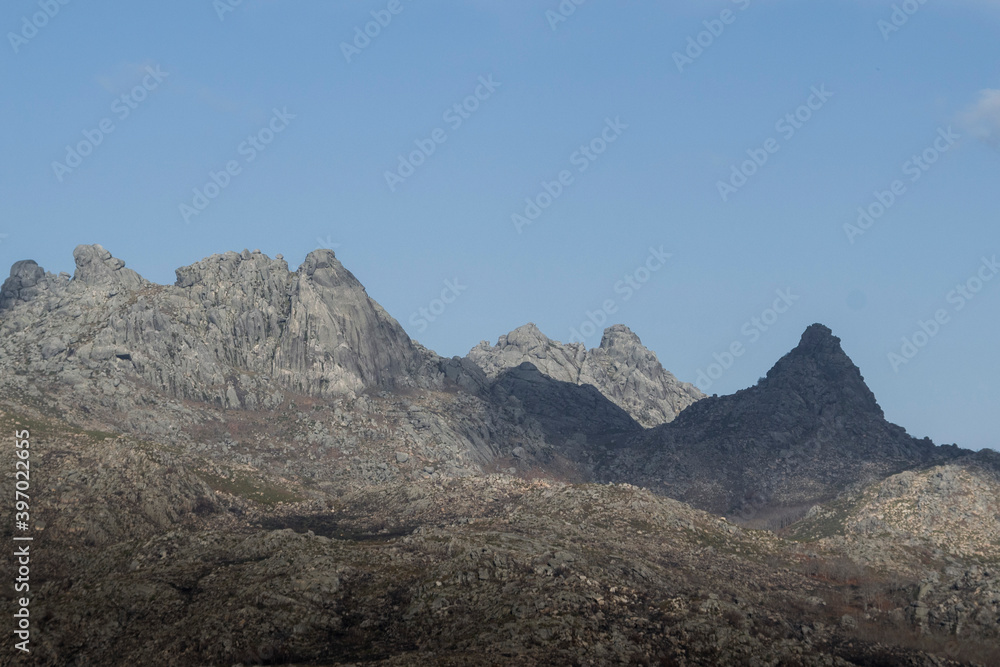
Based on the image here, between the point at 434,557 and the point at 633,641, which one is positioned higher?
the point at 434,557

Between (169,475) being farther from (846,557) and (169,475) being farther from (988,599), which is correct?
(988,599)

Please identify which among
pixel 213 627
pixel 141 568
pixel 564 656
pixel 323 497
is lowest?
pixel 564 656

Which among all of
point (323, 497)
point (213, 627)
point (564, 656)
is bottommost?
point (564, 656)

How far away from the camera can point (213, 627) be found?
106m

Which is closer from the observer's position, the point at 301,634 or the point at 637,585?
the point at 301,634

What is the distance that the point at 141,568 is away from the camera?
122 meters

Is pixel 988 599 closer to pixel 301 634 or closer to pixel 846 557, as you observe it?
pixel 846 557

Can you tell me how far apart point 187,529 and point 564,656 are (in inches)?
2477

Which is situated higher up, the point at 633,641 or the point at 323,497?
the point at 323,497

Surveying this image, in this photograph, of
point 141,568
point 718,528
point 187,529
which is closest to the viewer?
point 141,568

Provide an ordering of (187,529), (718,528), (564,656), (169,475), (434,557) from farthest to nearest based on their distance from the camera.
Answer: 1. (718,528)
2. (169,475)
3. (187,529)
4. (434,557)
5. (564,656)

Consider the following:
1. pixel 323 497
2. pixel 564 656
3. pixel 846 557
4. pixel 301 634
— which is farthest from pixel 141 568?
pixel 846 557

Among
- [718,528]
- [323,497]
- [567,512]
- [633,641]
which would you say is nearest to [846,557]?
[718,528]

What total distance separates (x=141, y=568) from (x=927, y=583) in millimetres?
101058
